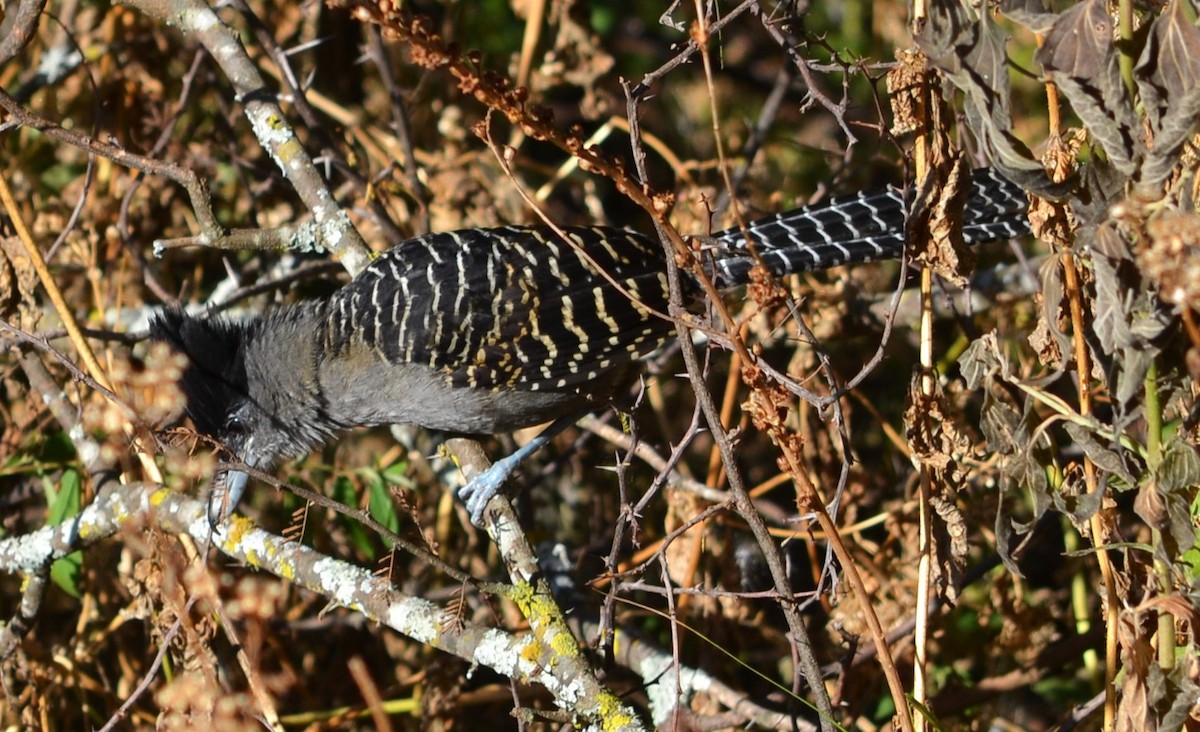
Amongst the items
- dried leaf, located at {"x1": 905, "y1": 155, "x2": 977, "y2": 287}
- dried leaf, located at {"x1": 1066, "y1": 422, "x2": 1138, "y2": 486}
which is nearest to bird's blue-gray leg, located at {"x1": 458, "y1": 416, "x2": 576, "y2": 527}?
dried leaf, located at {"x1": 905, "y1": 155, "x2": 977, "y2": 287}

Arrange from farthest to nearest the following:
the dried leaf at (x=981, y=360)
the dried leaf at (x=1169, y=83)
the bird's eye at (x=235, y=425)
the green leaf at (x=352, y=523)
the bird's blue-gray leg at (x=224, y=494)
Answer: the bird's eye at (x=235, y=425)
the green leaf at (x=352, y=523)
the bird's blue-gray leg at (x=224, y=494)
the dried leaf at (x=981, y=360)
the dried leaf at (x=1169, y=83)

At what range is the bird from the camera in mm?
3521

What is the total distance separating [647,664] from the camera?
3.30 metres

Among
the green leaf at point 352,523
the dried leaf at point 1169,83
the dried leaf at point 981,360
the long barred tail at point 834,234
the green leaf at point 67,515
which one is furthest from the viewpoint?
the long barred tail at point 834,234

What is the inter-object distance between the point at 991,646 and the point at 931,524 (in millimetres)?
1594

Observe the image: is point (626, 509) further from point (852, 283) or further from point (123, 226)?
point (123, 226)

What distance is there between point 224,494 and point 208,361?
71cm

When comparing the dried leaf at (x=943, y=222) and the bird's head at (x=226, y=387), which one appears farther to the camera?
the bird's head at (x=226, y=387)

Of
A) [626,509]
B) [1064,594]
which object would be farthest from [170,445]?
[1064,594]

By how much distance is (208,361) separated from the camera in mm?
3582

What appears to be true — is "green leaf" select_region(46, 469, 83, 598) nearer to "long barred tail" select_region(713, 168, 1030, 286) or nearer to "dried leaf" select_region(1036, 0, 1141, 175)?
"long barred tail" select_region(713, 168, 1030, 286)

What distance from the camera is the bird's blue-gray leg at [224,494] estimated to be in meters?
2.93

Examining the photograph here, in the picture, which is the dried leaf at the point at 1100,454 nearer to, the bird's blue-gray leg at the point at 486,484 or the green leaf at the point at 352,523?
the bird's blue-gray leg at the point at 486,484

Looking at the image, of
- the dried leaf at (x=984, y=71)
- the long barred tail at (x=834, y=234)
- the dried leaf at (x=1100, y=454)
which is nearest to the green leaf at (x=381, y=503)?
the long barred tail at (x=834, y=234)
